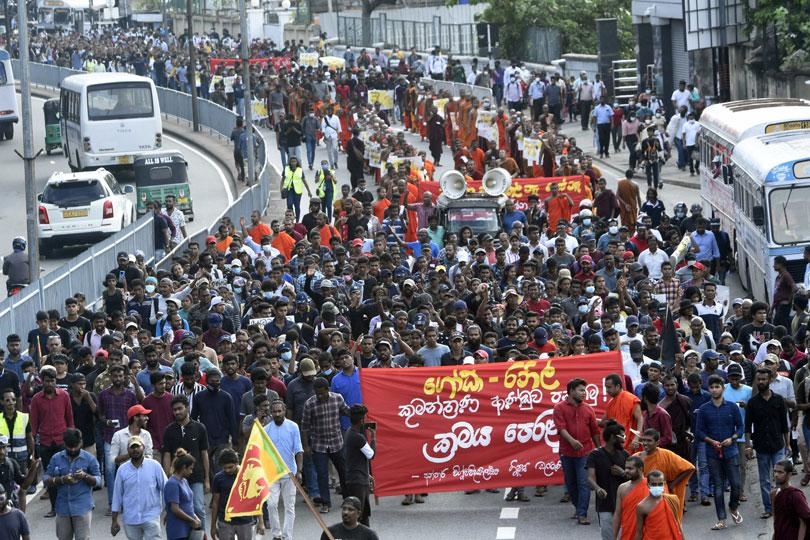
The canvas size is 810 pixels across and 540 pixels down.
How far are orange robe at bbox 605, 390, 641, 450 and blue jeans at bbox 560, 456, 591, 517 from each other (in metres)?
0.50

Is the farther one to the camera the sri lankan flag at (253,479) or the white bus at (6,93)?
the white bus at (6,93)

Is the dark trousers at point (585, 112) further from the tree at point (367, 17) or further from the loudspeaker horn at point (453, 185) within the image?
the tree at point (367, 17)

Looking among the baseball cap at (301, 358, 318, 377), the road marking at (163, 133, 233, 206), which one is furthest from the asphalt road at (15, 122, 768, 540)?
the road marking at (163, 133, 233, 206)

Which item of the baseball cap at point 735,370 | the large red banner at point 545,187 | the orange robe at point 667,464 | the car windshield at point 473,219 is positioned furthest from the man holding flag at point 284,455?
the large red banner at point 545,187

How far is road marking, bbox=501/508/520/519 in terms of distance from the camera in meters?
16.2

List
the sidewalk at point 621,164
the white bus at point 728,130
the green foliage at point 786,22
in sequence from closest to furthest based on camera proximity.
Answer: the white bus at point 728,130, the sidewalk at point 621,164, the green foliage at point 786,22

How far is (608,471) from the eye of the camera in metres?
14.4

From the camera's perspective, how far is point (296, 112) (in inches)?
1784

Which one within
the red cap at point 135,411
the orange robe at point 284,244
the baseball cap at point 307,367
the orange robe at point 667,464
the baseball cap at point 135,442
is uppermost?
the orange robe at point 284,244

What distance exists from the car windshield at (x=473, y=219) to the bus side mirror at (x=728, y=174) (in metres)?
3.40

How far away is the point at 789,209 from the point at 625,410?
7.69m

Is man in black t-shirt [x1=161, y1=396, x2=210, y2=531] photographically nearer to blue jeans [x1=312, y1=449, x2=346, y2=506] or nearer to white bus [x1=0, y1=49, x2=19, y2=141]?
blue jeans [x1=312, y1=449, x2=346, y2=506]

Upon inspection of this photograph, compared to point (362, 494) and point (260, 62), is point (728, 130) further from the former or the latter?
point (260, 62)

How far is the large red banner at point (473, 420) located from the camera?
1667cm
